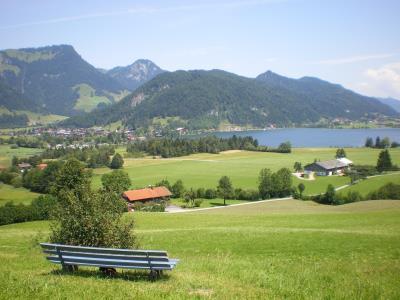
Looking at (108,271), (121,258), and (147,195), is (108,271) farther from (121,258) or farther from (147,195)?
(147,195)

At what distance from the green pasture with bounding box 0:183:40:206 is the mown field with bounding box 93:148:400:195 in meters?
16.0

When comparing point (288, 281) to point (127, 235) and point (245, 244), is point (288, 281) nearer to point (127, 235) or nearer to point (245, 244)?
point (127, 235)

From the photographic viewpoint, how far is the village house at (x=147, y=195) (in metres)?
82.9

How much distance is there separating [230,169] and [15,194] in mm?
59662

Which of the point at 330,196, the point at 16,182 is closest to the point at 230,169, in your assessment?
the point at 330,196

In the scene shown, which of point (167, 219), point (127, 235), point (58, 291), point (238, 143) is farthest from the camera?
point (238, 143)

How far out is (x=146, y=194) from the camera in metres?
85.1

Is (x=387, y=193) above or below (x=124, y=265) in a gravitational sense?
below

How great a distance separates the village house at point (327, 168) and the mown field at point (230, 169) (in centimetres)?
768

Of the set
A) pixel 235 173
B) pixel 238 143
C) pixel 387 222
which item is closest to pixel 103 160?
pixel 235 173

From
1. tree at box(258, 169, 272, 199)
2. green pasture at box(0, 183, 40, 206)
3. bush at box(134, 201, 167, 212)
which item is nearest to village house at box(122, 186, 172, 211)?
bush at box(134, 201, 167, 212)

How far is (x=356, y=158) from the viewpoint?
137m

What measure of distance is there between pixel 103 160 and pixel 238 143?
Answer: 71249mm

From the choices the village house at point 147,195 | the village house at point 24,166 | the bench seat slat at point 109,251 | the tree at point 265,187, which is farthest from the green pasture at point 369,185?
the village house at point 24,166
